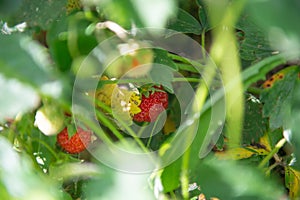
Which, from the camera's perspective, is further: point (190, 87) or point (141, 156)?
point (190, 87)

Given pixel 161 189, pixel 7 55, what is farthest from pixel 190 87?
pixel 7 55

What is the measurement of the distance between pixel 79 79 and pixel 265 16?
0.69 feet

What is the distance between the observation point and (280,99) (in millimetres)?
630

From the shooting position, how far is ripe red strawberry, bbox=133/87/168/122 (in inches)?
29.5

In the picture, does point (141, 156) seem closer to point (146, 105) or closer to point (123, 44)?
point (123, 44)

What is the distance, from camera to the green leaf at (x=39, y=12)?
1.82ft

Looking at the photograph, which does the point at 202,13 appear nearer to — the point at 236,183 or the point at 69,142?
the point at 69,142

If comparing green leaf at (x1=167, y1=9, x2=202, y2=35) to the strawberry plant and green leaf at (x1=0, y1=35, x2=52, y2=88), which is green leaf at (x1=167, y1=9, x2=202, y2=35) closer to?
the strawberry plant

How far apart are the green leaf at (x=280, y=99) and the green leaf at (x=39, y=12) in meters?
0.25

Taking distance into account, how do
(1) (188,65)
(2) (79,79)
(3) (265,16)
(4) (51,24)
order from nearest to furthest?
(3) (265,16) → (2) (79,79) → (4) (51,24) → (1) (188,65)

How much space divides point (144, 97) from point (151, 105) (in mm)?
17

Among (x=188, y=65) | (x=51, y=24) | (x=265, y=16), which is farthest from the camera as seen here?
(x=188, y=65)

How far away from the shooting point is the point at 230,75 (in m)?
0.54

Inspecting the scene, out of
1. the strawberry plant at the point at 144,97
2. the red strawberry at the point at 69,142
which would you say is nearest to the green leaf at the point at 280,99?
Answer: the strawberry plant at the point at 144,97
